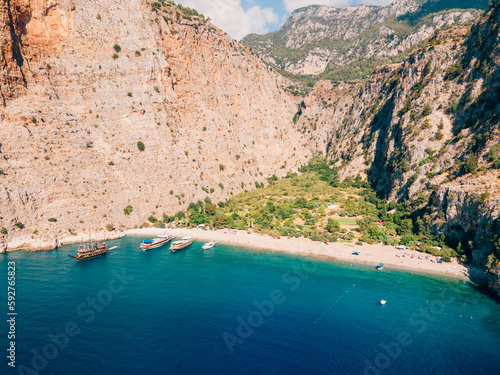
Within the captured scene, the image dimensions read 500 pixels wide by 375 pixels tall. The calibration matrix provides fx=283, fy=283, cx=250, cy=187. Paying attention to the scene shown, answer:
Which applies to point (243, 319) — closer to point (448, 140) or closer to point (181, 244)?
point (181, 244)

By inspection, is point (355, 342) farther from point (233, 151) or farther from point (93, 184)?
point (233, 151)

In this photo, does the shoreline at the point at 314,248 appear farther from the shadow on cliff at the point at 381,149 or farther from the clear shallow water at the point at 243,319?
the shadow on cliff at the point at 381,149

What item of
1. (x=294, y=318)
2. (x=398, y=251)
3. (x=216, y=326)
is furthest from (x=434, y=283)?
(x=216, y=326)

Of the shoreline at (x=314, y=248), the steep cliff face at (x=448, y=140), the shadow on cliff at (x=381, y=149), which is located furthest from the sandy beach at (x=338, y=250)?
the shadow on cliff at (x=381, y=149)

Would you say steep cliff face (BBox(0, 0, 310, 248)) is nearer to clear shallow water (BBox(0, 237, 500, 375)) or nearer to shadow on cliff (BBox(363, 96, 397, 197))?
clear shallow water (BBox(0, 237, 500, 375))

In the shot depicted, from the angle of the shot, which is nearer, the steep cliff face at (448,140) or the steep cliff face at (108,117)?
the steep cliff face at (448,140)

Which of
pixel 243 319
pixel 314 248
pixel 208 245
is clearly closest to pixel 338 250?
pixel 314 248
